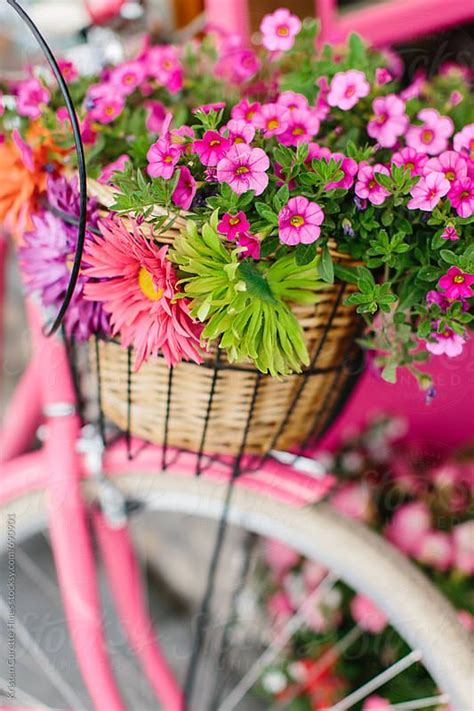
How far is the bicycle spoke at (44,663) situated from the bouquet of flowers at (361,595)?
1.24 feet

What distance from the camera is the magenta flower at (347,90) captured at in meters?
0.68

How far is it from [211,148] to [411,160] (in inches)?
7.2

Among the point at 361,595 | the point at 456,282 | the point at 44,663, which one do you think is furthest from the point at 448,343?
the point at 44,663

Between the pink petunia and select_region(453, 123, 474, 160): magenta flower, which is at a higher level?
select_region(453, 123, 474, 160): magenta flower

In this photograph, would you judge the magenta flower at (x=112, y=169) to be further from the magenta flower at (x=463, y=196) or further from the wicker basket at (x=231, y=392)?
the magenta flower at (x=463, y=196)

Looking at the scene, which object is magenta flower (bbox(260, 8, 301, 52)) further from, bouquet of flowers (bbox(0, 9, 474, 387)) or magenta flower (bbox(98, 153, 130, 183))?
magenta flower (bbox(98, 153, 130, 183))

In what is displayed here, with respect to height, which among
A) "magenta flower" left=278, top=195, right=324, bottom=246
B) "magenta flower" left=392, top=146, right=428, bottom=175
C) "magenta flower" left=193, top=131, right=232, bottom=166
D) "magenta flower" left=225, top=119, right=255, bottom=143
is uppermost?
"magenta flower" left=225, top=119, right=255, bottom=143

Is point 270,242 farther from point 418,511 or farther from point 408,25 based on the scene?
point 408,25

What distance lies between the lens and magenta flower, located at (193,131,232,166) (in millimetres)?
567

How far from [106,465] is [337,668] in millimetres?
693

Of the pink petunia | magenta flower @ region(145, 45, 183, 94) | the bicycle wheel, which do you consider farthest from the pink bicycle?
magenta flower @ region(145, 45, 183, 94)

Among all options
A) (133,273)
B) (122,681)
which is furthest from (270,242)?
(122,681)

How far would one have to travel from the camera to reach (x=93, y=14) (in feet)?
3.91

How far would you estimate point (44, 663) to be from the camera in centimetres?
119
